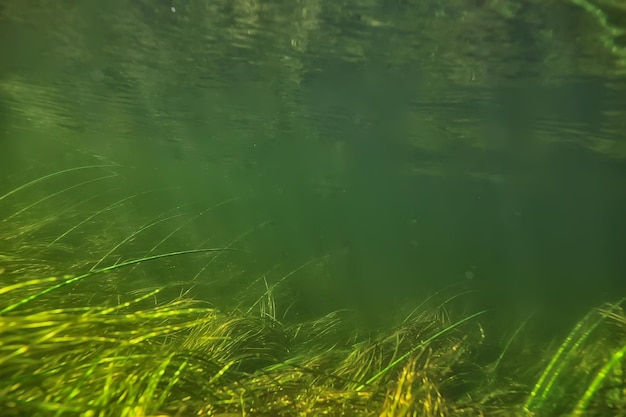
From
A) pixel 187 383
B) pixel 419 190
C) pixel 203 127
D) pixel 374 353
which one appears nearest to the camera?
pixel 187 383

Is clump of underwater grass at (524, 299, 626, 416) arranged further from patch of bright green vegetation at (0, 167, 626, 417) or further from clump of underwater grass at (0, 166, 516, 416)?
clump of underwater grass at (0, 166, 516, 416)

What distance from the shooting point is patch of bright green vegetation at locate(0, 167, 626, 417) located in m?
2.05

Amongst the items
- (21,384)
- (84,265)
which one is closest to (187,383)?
(21,384)

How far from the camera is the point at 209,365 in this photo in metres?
2.63

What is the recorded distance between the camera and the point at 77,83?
611 inches

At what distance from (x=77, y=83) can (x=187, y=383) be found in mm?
16466

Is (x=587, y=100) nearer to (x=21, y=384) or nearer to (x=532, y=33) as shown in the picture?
(x=532, y=33)

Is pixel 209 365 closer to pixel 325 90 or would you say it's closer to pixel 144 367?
pixel 144 367

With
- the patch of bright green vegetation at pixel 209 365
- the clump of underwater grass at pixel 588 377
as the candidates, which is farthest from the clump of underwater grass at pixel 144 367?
the clump of underwater grass at pixel 588 377

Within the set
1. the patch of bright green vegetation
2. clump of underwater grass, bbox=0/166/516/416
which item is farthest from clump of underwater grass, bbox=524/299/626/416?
clump of underwater grass, bbox=0/166/516/416

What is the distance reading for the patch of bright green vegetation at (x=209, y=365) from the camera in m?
2.05

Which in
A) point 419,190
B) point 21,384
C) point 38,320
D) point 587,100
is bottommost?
point 419,190

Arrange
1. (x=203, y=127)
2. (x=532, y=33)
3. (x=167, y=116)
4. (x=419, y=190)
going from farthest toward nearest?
(x=419, y=190) → (x=203, y=127) → (x=167, y=116) → (x=532, y=33)

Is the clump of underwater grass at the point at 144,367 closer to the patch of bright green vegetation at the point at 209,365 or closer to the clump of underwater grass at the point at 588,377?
the patch of bright green vegetation at the point at 209,365
